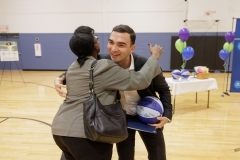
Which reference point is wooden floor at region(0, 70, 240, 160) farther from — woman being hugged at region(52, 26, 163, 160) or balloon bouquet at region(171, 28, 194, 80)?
woman being hugged at region(52, 26, 163, 160)

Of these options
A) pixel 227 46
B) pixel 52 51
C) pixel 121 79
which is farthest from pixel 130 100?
pixel 52 51

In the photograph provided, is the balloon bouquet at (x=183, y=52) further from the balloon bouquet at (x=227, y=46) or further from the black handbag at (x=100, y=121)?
the black handbag at (x=100, y=121)

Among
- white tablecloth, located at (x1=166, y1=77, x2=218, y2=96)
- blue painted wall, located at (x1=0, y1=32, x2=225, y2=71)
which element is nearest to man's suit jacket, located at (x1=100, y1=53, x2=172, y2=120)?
white tablecloth, located at (x1=166, y1=77, x2=218, y2=96)

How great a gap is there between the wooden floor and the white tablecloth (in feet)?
1.46

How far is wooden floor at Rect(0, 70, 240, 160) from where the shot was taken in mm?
2805

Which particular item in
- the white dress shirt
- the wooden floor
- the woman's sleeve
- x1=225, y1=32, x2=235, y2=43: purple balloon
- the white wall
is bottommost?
the wooden floor

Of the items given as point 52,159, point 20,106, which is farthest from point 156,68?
point 20,106

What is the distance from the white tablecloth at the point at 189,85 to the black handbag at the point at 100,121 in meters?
2.89

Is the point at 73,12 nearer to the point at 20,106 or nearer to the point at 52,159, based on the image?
the point at 20,106

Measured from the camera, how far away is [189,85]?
4.11 m

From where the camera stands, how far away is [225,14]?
7.55 m

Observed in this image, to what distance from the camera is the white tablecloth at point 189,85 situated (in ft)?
13.1

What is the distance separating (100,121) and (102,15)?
7.70 m

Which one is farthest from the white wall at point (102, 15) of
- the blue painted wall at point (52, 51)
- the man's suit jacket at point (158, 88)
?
the man's suit jacket at point (158, 88)
